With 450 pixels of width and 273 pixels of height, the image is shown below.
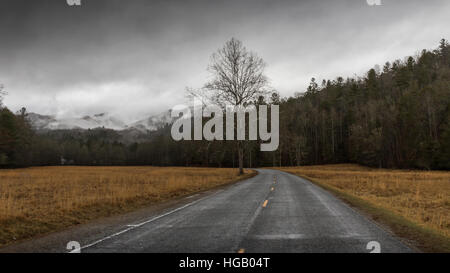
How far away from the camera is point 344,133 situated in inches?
3450

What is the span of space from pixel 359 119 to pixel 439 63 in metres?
35.8

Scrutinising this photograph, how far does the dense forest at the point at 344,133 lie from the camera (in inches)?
2304

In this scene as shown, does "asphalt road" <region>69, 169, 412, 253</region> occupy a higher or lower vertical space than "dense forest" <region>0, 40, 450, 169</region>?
lower

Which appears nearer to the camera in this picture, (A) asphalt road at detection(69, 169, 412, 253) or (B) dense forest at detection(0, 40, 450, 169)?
(A) asphalt road at detection(69, 169, 412, 253)

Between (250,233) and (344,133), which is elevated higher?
(344,133)

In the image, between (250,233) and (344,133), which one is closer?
(250,233)

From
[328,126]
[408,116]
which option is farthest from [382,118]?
[328,126]

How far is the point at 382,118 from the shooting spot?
68500 millimetres

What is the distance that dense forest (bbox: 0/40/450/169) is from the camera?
58531mm

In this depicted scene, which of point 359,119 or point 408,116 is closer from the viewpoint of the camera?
point 408,116

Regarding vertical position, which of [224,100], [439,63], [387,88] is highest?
[439,63]

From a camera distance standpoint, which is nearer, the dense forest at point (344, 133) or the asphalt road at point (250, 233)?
the asphalt road at point (250, 233)
